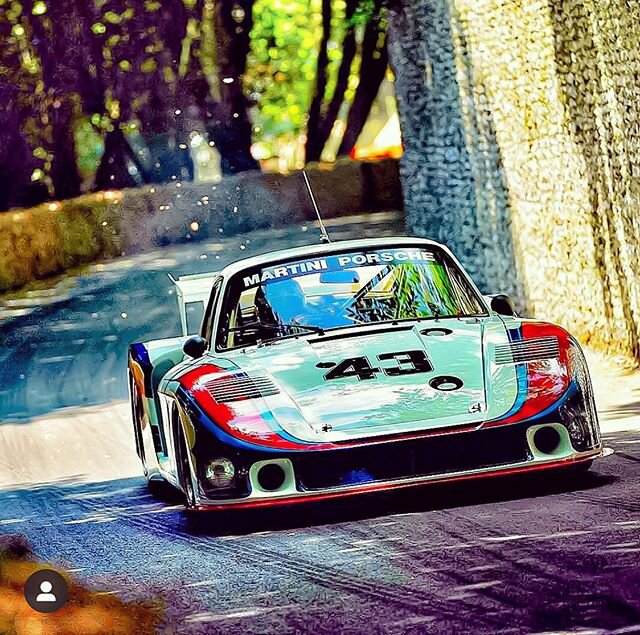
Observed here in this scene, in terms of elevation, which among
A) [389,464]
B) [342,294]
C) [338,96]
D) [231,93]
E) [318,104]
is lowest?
[389,464]

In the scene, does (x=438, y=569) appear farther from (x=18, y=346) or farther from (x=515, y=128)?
(x=18, y=346)

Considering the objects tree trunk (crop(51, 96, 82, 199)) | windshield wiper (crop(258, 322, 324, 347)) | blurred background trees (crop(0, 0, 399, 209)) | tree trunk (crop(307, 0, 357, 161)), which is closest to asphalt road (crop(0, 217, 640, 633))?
windshield wiper (crop(258, 322, 324, 347))

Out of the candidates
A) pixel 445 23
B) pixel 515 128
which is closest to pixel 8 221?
pixel 445 23

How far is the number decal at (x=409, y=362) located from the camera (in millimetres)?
7441

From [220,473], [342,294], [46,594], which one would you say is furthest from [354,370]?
[46,594]

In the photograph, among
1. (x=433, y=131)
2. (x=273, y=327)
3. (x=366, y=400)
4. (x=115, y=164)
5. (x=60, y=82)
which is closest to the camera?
(x=366, y=400)

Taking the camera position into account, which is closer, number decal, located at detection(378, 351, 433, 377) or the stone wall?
number decal, located at detection(378, 351, 433, 377)

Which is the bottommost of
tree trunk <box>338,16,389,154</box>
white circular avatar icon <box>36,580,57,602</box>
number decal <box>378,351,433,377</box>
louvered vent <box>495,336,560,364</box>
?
white circular avatar icon <box>36,580,57,602</box>

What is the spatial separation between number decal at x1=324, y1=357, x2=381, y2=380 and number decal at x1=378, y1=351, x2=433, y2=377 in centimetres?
7

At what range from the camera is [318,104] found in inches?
1708

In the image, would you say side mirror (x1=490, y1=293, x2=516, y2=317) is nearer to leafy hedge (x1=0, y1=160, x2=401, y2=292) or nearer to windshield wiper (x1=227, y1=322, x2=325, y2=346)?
windshield wiper (x1=227, y1=322, x2=325, y2=346)

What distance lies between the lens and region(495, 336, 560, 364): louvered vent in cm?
763

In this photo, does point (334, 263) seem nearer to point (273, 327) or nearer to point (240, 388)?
point (273, 327)

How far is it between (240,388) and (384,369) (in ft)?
2.13
